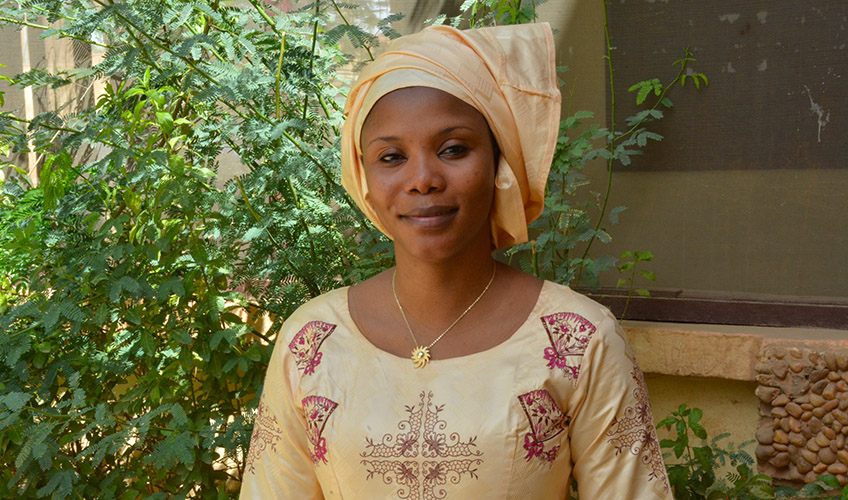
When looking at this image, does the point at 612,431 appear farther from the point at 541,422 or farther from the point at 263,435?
the point at 263,435

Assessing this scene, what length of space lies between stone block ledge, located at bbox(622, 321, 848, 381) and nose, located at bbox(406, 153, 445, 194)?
1.56 metres

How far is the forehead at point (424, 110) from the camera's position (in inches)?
59.6

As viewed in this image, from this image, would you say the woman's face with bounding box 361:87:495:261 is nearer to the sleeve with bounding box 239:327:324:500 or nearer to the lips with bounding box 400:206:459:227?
the lips with bounding box 400:206:459:227

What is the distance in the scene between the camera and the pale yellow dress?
1506 mm

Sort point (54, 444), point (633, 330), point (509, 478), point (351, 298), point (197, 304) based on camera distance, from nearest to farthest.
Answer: point (509, 478) → point (351, 298) → point (54, 444) → point (197, 304) → point (633, 330)

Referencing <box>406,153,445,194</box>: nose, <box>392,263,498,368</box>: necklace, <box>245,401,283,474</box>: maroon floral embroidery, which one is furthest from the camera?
<box>245,401,283,474</box>: maroon floral embroidery

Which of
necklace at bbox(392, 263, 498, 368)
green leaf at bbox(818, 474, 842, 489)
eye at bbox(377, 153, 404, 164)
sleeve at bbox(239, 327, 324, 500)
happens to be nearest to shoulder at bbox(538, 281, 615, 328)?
necklace at bbox(392, 263, 498, 368)

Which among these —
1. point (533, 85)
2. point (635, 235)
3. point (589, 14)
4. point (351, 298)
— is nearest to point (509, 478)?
point (351, 298)

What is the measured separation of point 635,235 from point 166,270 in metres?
1.61

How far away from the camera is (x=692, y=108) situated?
2.91 meters

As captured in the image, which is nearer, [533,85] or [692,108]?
[533,85]

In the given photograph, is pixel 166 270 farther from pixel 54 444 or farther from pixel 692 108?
pixel 692 108

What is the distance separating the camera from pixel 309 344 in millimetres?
1719

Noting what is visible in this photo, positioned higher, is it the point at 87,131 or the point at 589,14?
the point at 589,14
